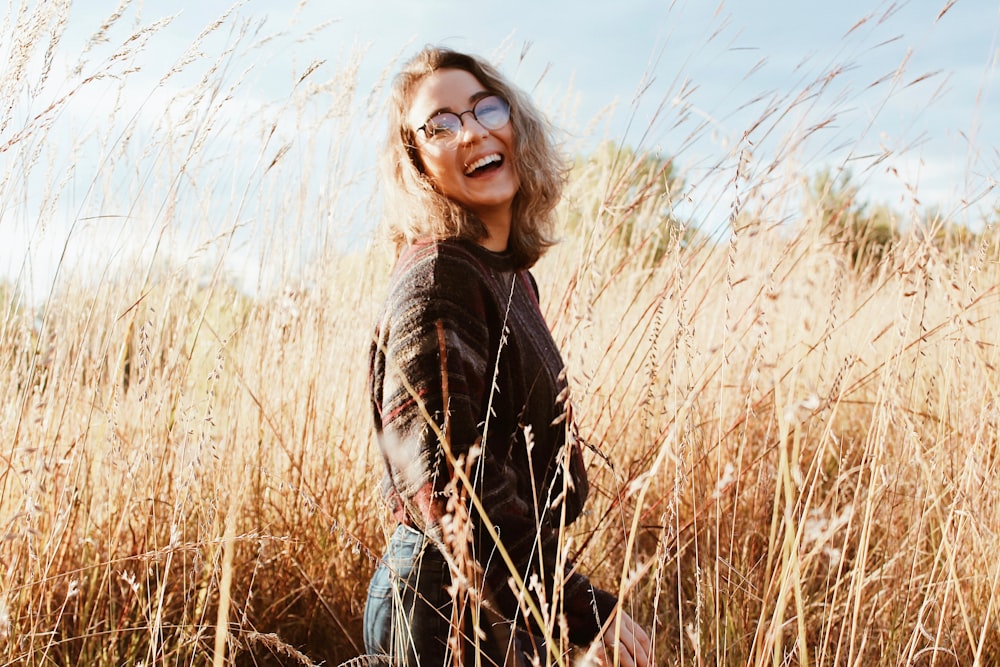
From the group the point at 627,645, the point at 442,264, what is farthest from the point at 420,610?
the point at 442,264

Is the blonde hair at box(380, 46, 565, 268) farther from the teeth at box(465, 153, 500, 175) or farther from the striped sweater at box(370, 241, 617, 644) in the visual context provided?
the striped sweater at box(370, 241, 617, 644)

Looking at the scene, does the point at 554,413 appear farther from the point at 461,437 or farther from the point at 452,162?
the point at 452,162

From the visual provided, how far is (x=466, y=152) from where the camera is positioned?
136 cm

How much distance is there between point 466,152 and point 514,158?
13 cm

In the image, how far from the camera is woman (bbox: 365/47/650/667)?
1016mm

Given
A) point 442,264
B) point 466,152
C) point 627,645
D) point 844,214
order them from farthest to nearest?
point 844,214 → point 466,152 → point 442,264 → point 627,645

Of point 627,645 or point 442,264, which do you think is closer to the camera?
point 627,645

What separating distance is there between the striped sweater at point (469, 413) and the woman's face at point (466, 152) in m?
0.16

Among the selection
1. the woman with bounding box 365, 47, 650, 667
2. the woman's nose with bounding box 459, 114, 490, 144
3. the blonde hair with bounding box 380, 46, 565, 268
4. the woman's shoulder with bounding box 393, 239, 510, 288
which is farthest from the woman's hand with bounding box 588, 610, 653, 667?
the woman's nose with bounding box 459, 114, 490, 144

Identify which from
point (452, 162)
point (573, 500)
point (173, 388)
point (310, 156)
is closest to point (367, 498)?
point (173, 388)

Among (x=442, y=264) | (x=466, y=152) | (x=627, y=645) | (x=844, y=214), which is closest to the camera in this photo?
(x=627, y=645)

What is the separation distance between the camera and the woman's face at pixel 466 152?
1.36 meters

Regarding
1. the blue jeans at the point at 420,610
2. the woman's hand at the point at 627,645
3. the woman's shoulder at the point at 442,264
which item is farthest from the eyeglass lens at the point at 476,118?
the woman's hand at the point at 627,645

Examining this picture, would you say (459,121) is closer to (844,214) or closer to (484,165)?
(484,165)
